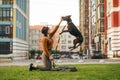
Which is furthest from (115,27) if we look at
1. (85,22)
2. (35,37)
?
(35,37)

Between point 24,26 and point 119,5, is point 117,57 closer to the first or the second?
point 119,5

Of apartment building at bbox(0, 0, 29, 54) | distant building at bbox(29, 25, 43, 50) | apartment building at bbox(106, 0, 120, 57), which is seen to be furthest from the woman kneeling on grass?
distant building at bbox(29, 25, 43, 50)

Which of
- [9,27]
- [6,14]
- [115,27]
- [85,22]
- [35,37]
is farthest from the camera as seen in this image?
[35,37]

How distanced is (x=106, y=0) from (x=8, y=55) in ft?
57.8

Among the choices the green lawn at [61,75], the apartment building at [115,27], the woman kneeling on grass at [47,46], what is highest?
the apartment building at [115,27]

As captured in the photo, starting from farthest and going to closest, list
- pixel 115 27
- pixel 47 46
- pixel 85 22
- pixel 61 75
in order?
pixel 85 22, pixel 115 27, pixel 47 46, pixel 61 75

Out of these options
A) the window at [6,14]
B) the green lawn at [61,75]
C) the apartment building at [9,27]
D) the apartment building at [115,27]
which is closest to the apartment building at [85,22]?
the apartment building at [9,27]

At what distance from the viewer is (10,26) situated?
5725 centimetres

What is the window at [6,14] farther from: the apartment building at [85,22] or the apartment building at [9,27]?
the apartment building at [85,22]

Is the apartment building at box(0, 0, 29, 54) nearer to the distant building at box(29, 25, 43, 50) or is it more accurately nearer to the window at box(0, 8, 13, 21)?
the window at box(0, 8, 13, 21)

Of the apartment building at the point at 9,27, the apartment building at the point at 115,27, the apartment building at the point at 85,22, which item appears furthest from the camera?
the apartment building at the point at 85,22

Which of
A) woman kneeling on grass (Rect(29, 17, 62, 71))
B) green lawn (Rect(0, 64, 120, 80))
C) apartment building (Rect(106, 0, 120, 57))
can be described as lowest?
Result: green lawn (Rect(0, 64, 120, 80))

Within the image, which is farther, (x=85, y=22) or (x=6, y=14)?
(x=85, y=22)

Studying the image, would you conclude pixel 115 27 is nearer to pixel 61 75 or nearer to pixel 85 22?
pixel 61 75
